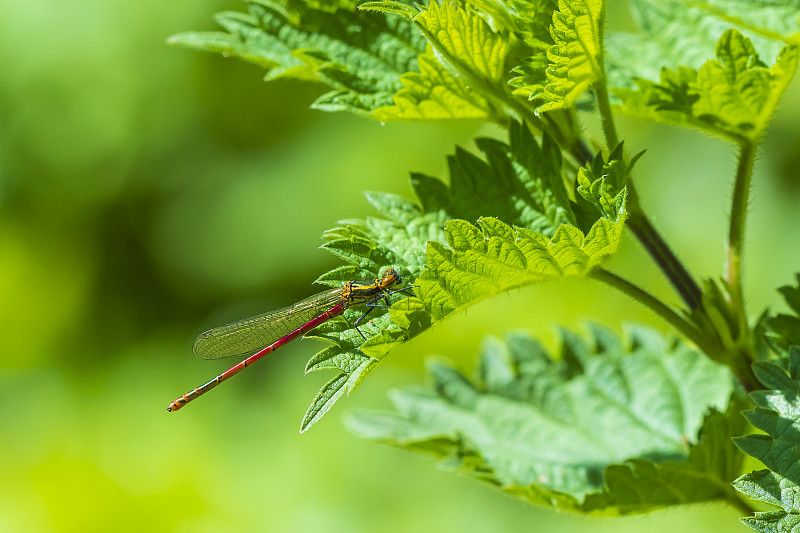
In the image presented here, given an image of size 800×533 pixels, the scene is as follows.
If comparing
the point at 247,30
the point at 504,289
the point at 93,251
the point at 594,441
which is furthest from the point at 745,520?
the point at 93,251

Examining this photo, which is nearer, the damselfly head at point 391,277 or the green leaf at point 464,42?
the green leaf at point 464,42

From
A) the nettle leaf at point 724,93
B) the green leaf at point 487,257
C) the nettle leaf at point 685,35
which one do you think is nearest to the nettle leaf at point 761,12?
the nettle leaf at point 685,35

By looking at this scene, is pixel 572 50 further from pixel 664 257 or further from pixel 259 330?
pixel 259 330

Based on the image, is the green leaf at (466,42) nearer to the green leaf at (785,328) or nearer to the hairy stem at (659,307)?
the hairy stem at (659,307)

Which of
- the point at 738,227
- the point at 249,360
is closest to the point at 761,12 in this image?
the point at 738,227

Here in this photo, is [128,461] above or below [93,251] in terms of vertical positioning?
below

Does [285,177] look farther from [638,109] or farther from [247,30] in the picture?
[638,109]

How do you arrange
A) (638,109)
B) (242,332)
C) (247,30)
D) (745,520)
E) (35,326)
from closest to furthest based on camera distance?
(745,520), (638,109), (247,30), (242,332), (35,326)
